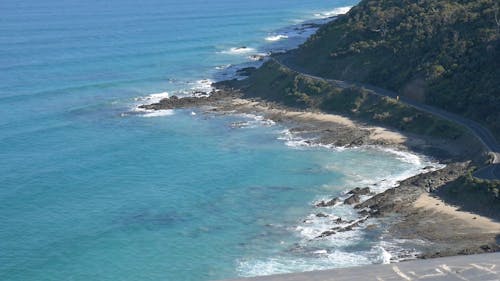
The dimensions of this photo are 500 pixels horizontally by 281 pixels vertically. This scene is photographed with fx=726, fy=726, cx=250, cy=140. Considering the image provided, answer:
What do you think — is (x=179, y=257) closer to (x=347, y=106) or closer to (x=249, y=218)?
(x=249, y=218)

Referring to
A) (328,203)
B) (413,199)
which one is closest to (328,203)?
(328,203)

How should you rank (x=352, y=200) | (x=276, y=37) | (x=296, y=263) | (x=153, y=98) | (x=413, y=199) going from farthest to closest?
1. (x=276, y=37)
2. (x=153, y=98)
3. (x=352, y=200)
4. (x=413, y=199)
5. (x=296, y=263)

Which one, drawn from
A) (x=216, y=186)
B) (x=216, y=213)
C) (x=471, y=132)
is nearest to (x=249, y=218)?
(x=216, y=213)

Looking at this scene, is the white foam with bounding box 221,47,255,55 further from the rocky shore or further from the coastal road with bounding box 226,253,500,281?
the coastal road with bounding box 226,253,500,281

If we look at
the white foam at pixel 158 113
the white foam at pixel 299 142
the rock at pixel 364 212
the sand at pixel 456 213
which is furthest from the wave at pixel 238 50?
the rock at pixel 364 212

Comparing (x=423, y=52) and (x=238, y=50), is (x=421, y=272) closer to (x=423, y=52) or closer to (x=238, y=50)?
(x=423, y=52)
